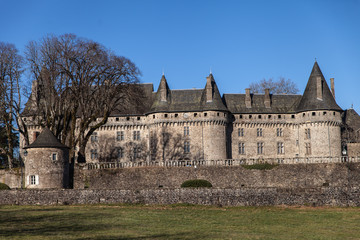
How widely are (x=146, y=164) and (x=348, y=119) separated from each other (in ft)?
91.1

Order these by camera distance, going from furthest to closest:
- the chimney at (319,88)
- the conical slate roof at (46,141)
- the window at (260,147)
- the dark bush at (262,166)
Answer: the window at (260,147), the chimney at (319,88), the dark bush at (262,166), the conical slate roof at (46,141)

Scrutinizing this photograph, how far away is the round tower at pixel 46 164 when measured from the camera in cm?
4000

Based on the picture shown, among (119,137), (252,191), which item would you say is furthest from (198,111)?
(252,191)

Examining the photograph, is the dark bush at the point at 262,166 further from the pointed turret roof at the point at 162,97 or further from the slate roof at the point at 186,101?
the pointed turret roof at the point at 162,97

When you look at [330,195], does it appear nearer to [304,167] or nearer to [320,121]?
[304,167]

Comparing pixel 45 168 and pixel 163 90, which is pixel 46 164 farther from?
pixel 163 90

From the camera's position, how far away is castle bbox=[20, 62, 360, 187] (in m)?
57.8

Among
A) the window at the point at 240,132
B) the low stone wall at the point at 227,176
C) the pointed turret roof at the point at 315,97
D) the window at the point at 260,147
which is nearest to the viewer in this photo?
the low stone wall at the point at 227,176

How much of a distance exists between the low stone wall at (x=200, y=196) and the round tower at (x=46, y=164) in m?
5.19

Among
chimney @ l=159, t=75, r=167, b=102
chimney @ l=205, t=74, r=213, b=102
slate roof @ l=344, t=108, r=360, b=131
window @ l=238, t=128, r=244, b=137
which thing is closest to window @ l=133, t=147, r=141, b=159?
chimney @ l=159, t=75, r=167, b=102

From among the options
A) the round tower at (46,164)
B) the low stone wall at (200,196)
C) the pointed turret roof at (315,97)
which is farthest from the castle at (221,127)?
the low stone wall at (200,196)

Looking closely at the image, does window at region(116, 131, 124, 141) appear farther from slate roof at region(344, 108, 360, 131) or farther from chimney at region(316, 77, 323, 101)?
slate roof at region(344, 108, 360, 131)

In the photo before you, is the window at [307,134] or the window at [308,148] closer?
the window at [308,148]

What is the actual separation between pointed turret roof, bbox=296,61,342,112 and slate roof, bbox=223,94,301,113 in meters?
2.25
